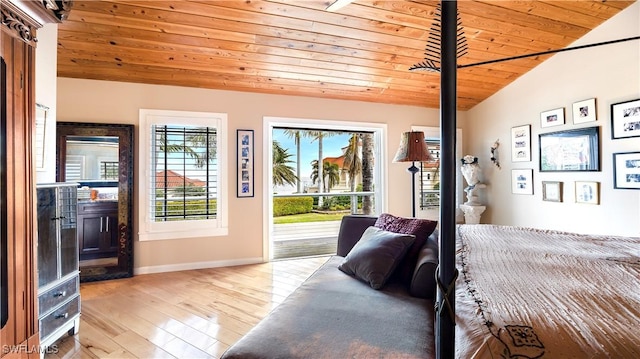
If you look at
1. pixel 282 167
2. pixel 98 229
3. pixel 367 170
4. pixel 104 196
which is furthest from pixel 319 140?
pixel 98 229

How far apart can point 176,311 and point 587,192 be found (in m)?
4.56

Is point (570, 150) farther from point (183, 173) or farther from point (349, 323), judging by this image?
point (183, 173)

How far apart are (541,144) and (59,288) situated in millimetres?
5290

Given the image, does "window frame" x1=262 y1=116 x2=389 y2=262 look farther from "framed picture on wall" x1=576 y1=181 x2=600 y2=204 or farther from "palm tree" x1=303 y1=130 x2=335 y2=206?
"framed picture on wall" x1=576 y1=181 x2=600 y2=204

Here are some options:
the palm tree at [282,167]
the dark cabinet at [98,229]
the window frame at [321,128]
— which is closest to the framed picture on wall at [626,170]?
the window frame at [321,128]

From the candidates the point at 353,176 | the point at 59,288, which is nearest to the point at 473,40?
the point at 353,176

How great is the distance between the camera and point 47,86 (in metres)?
2.30

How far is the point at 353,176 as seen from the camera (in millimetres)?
5520

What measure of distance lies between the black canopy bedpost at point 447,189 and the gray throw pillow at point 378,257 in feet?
4.54

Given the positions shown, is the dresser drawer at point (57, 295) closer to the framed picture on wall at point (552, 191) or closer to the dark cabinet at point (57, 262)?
the dark cabinet at point (57, 262)

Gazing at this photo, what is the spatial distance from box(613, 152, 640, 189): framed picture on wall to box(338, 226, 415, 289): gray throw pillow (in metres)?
2.80

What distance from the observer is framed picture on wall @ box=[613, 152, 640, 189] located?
9.80 ft

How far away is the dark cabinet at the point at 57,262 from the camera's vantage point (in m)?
1.82

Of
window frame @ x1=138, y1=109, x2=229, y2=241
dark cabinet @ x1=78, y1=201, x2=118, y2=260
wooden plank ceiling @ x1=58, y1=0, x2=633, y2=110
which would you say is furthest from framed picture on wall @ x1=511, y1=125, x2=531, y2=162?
dark cabinet @ x1=78, y1=201, x2=118, y2=260
